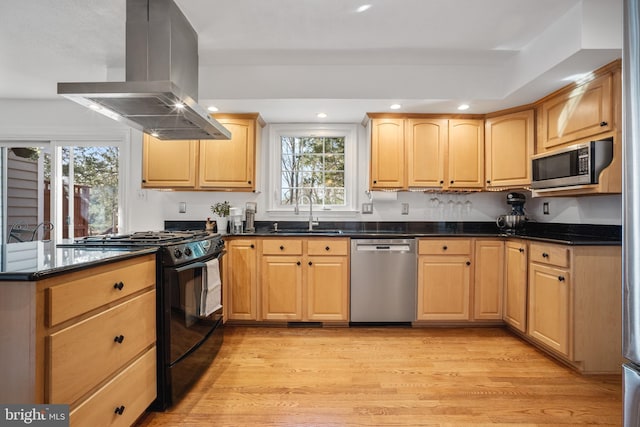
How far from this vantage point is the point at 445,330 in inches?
115

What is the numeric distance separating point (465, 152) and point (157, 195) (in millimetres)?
3343

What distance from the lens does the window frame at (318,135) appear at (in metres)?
3.54

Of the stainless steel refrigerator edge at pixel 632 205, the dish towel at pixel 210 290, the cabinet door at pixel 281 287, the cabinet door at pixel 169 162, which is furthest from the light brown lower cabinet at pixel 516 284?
the cabinet door at pixel 169 162

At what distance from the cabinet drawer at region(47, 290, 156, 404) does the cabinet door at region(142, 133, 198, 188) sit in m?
1.78

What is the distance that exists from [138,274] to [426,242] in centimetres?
235

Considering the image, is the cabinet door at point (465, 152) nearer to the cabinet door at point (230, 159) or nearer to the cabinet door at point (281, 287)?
the cabinet door at point (281, 287)

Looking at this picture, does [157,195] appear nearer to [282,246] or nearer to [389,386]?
[282,246]

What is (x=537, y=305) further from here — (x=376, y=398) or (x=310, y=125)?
(x=310, y=125)

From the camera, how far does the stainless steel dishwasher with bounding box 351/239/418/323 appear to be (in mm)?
2918

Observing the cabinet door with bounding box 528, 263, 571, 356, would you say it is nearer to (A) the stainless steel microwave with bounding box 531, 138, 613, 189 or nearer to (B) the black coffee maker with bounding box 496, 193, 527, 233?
(A) the stainless steel microwave with bounding box 531, 138, 613, 189

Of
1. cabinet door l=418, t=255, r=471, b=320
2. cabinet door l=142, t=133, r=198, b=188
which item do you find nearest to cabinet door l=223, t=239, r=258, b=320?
cabinet door l=142, t=133, r=198, b=188

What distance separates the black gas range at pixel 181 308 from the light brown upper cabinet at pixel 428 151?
1.91 meters

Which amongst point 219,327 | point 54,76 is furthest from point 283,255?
point 54,76

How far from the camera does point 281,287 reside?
2.93 meters
